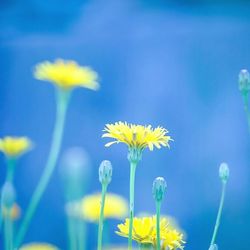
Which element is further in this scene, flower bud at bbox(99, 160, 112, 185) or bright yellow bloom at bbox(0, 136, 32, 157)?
bright yellow bloom at bbox(0, 136, 32, 157)

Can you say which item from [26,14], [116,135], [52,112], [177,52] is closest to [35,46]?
[26,14]

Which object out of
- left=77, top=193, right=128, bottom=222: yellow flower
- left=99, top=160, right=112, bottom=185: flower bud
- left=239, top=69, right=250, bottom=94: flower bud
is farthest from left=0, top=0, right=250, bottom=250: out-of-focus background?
left=99, top=160, right=112, bottom=185: flower bud

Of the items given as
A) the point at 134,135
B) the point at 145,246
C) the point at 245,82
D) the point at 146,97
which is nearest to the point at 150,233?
the point at 145,246

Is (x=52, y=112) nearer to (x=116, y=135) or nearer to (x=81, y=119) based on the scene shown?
(x=81, y=119)

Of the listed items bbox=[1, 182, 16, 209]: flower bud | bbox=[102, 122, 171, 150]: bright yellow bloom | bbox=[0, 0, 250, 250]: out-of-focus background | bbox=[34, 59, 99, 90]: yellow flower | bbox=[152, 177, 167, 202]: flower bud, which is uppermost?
bbox=[0, 0, 250, 250]: out-of-focus background

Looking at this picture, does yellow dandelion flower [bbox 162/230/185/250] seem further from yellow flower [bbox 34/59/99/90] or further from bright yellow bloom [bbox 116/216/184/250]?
yellow flower [bbox 34/59/99/90]
